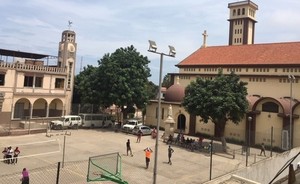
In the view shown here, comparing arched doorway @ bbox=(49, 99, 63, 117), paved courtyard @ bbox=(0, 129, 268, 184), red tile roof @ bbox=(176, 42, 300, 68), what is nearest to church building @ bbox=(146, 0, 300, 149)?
red tile roof @ bbox=(176, 42, 300, 68)

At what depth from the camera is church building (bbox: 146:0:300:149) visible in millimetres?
33562

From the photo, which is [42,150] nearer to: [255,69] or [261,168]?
[261,168]

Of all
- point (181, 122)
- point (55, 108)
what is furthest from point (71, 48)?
point (181, 122)

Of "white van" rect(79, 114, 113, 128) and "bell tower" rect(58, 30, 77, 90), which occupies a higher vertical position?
"bell tower" rect(58, 30, 77, 90)

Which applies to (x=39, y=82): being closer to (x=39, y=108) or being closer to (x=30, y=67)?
(x=30, y=67)

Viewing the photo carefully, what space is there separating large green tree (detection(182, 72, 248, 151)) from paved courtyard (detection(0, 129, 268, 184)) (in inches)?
158

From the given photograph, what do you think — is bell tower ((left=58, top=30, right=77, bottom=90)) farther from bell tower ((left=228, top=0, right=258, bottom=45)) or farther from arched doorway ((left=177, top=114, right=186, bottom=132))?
bell tower ((left=228, top=0, right=258, bottom=45))

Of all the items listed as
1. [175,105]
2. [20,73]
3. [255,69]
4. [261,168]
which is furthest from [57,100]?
[261,168]

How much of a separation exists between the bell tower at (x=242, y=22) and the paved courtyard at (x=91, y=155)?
39772 mm

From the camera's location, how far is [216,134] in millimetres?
39469

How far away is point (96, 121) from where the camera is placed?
4394 cm

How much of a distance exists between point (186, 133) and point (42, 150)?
68.2 ft

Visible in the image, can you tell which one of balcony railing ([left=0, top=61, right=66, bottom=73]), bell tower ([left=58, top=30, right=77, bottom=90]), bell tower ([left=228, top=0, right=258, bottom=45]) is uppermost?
bell tower ([left=228, top=0, right=258, bottom=45])

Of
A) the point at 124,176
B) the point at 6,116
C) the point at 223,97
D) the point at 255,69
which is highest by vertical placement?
the point at 255,69
